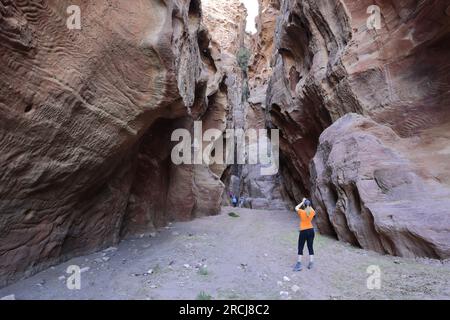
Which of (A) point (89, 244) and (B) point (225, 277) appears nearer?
(B) point (225, 277)

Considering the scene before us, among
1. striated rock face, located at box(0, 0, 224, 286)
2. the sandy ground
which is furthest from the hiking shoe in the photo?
striated rock face, located at box(0, 0, 224, 286)

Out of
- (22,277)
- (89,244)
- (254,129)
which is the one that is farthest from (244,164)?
(22,277)

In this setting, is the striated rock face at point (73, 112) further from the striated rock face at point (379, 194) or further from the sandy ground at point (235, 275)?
the striated rock face at point (379, 194)

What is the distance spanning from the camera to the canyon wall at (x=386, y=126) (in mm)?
6594

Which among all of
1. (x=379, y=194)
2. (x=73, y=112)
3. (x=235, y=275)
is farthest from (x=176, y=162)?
(x=379, y=194)

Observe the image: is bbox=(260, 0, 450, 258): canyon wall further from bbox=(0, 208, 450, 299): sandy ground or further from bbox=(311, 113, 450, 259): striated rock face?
bbox=(0, 208, 450, 299): sandy ground

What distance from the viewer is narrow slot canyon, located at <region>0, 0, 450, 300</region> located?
16.7 feet

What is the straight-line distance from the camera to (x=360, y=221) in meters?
7.64

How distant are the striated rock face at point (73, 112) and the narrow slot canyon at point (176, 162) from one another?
3 centimetres

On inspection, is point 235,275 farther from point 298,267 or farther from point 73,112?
point 73,112

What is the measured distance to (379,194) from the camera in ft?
24.2

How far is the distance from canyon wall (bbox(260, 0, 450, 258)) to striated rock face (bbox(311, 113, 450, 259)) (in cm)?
2

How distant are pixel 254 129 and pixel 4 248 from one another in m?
30.2

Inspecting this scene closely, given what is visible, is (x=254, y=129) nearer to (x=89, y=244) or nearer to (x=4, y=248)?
(x=89, y=244)
